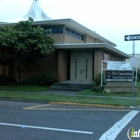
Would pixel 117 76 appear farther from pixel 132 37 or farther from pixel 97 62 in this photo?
pixel 132 37

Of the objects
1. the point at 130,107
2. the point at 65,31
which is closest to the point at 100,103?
the point at 130,107

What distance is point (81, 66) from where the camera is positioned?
72.6ft

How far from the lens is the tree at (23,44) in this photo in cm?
→ 1888

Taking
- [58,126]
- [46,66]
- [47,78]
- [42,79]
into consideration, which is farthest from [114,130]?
[46,66]

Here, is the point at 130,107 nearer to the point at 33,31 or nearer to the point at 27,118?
the point at 27,118

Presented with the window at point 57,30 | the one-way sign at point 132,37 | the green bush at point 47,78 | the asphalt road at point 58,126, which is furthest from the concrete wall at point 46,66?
the asphalt road at point 58,126

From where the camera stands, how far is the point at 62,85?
66.8ft

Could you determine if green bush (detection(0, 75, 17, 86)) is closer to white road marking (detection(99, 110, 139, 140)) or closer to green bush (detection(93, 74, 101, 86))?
green bush (detection(93, 74, 101, 86))

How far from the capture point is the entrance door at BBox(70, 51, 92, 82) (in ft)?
71.7

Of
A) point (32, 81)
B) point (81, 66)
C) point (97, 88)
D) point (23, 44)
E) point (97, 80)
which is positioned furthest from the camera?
point (81, 66)

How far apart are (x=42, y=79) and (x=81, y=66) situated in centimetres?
363

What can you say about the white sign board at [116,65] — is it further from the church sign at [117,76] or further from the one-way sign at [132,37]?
the one-way sign at [132,37]

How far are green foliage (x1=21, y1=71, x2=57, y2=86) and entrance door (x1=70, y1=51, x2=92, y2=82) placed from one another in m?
2.08

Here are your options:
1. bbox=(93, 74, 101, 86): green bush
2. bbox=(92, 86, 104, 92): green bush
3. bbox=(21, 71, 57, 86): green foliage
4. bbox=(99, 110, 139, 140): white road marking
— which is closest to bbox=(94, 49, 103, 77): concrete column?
bbox=(93, 74, 101, 86): green bush
